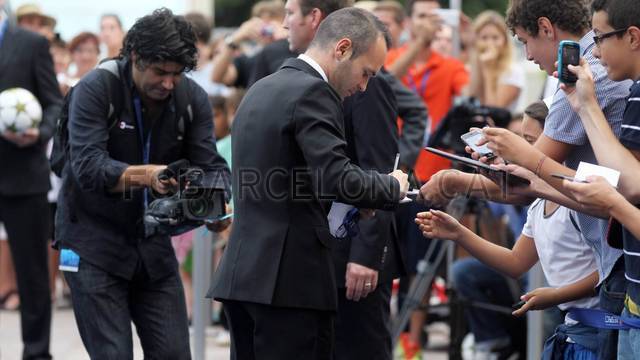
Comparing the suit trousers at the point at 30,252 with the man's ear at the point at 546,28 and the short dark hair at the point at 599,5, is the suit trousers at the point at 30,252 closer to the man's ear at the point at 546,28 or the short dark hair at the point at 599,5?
the man's ear at the point at 546,28

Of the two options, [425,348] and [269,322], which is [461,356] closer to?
[425,348]

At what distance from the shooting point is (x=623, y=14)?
3.99 m

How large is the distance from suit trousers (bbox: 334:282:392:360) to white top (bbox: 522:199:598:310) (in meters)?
1.15

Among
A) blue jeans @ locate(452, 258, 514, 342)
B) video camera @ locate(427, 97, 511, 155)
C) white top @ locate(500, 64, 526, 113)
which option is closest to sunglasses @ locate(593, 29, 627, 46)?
video camera @ locate(427, 97, 511, 155)

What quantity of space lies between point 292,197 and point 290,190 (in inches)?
1.6

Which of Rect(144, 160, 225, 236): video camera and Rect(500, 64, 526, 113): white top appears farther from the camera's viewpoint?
Rect(500, 64, 526, 113): white top

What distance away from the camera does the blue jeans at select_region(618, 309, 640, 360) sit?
3.92 metres

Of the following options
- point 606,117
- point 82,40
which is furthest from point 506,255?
point 82,40

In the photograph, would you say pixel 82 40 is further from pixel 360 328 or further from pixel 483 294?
pixel 360 328

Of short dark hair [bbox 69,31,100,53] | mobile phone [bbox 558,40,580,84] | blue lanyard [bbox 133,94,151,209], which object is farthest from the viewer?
short dark hair [bbox 69,31,100,53]

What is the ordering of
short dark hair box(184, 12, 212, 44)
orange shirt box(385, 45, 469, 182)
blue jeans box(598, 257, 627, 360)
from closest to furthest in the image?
blue jeans box(598, 257, 627, 360)
orange shirt box(385, 45, 469, 182)
short dark hair box(184, 12, 212, 44)

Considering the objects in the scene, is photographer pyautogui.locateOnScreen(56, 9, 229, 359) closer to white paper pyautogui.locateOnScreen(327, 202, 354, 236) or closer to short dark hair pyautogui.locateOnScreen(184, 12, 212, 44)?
white paper pyautogui.locateOnScreen(327, 202, 354, 236)

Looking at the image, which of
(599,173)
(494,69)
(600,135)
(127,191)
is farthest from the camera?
(494,69)

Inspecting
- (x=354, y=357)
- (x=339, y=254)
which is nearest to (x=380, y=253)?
(x=339, y=254)
